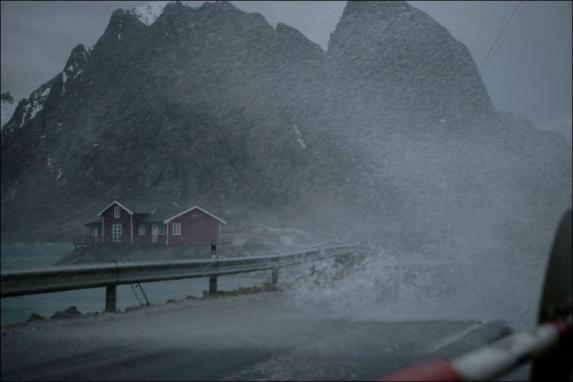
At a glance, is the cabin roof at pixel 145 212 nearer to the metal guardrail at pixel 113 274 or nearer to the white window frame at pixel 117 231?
the white window frame at pixel 117 231

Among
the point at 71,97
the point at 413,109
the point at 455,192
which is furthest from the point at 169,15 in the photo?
the point at 71,97

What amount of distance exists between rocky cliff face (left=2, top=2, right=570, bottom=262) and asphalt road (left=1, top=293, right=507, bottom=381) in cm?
432

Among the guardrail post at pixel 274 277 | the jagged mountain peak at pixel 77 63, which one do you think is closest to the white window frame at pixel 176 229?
the jagged mountain peak at pixel 77 63

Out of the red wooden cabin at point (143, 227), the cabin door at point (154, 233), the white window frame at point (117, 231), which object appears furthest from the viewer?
the cabin door at point (154, 233)

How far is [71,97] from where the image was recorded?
76.6 feet

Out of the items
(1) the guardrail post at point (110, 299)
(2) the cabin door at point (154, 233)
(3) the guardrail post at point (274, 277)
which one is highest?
(1) the guardrail post at point (110, 299)

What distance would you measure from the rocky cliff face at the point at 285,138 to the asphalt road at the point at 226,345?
432 centimetres

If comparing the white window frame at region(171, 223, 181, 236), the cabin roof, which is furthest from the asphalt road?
the white window frame at region(171, 223, 181, 236)

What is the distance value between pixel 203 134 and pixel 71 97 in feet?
295

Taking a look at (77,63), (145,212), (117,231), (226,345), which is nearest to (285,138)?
(77,63)

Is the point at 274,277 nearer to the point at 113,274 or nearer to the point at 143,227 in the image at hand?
the point at 113,274

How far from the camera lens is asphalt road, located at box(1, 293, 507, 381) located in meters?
4.70

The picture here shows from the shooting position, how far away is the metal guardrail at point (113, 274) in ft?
21.8

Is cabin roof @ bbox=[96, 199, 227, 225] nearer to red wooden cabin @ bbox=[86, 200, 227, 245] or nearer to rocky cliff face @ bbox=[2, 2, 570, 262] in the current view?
red wooden cabin @ bbox=[86, 200, 227, 245]
